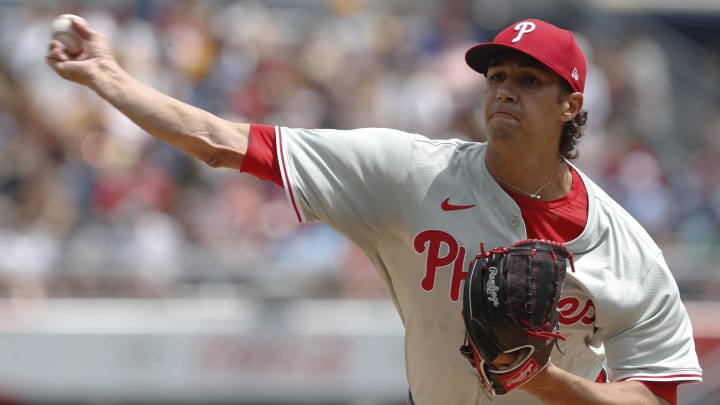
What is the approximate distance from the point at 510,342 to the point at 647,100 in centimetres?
855

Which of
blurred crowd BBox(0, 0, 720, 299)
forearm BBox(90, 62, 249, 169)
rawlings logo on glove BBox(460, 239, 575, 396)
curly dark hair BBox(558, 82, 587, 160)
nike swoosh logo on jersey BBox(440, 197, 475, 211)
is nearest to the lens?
rawlings logo on glove BBox(460, 239, 575, 396)

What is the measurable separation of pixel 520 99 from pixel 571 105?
0.25 m

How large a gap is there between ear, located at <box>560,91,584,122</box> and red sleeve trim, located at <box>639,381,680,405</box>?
35.7 inches

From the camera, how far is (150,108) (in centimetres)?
347

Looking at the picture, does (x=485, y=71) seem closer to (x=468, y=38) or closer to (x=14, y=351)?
(x=14, y=351)

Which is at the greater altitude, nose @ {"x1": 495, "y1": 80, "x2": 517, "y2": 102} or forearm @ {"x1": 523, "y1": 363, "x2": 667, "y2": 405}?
nose @ {"x1": 495, "y1": 80, "x2": 517, "y2": 102}

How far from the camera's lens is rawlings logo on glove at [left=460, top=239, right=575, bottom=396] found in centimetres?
334

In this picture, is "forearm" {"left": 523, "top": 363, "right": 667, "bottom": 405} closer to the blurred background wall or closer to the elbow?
the elbow

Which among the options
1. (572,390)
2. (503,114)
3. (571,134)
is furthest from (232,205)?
(572,390)

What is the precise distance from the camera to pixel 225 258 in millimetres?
8273

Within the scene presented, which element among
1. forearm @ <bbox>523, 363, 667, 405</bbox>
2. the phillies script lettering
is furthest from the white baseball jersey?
forearm @ <bbox>523, 363, 667, 405</bbox>

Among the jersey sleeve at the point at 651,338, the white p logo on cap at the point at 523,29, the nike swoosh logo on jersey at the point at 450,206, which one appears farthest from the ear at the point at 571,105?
the jersey sleeve at the point at 651,338

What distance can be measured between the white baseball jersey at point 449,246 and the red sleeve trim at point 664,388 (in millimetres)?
38

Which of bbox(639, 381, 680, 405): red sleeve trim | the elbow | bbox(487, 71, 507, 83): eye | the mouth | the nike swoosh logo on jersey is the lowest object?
bbox(639, 381, 680, 405): red sleeve trim
